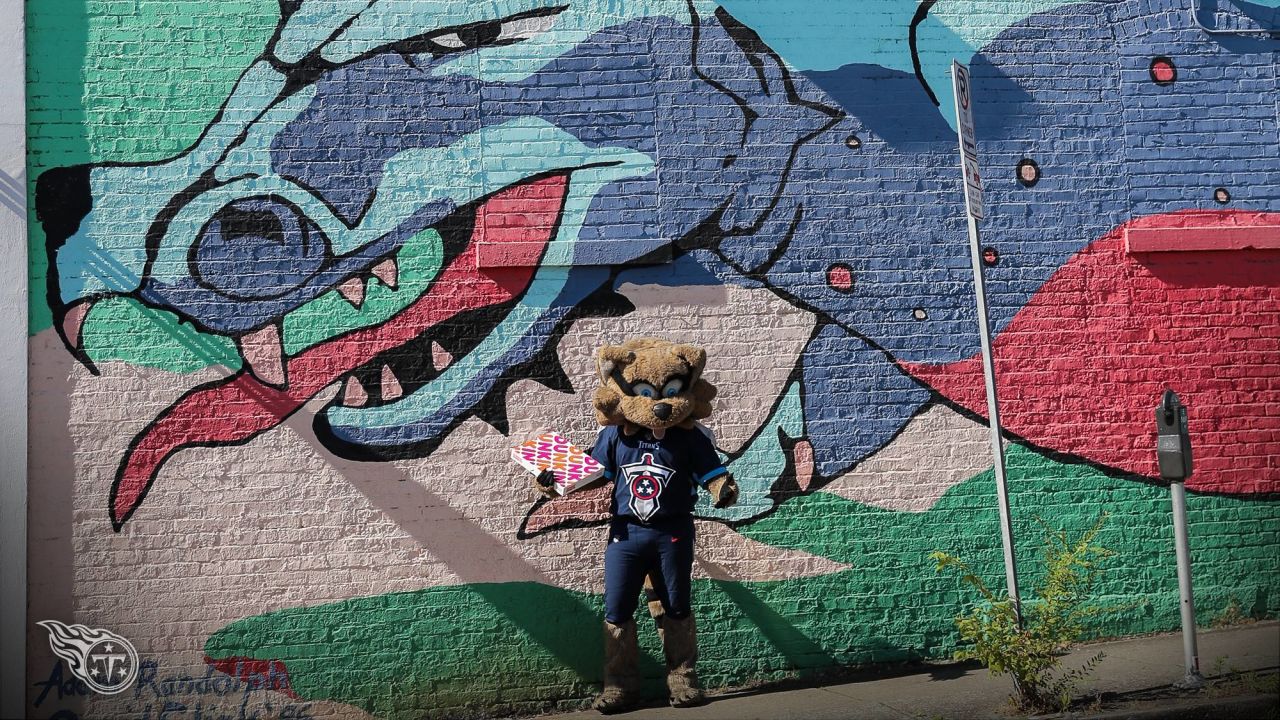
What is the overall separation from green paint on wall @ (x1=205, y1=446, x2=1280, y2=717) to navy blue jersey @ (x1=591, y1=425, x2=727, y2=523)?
740 millimetres

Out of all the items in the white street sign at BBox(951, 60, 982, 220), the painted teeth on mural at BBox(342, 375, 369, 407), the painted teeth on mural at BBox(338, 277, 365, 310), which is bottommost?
the painted teeth on mural at BBox(342, 375, 369, 407)

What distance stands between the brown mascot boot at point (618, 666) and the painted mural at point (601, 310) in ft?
1.20

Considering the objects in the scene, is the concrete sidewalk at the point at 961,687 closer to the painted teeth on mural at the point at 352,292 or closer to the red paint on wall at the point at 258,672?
the red paint on wall at the point at 258,672

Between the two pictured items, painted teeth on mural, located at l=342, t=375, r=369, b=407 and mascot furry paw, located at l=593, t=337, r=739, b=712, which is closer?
mascot furry paw, located at l=593, t=337, r=739, b=712

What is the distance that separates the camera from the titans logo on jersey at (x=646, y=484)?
593cm

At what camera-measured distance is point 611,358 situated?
19.7 feet

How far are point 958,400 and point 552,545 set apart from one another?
2.60 m

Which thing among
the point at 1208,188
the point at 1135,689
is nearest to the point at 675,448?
the point at 1135,689

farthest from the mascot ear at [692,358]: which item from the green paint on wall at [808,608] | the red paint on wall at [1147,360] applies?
the red paint on wall at [1147,360]

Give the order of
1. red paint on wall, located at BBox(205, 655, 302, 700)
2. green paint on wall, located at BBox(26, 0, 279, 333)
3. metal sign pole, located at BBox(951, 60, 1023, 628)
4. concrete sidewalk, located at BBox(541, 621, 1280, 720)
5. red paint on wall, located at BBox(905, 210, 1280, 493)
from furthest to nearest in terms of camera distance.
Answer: red paint on wall, located at BBox(905, 210, 1280, 493), green paint on wall, located at BBox(26, 0, 279, 333), red paint on wall, located at BBox(205, 655, 302, 700), concrete sidewalk, located at BBox(541, 621, 1280, 720), metal sign pole, located at BBox(951, 60, 1023, 628)

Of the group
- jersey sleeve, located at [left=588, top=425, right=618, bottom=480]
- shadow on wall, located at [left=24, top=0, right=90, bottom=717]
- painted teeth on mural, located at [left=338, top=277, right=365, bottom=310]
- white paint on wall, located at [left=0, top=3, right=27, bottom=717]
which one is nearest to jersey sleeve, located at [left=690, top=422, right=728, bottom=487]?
jersey sleeve, located at [left=588, top=425, right=618, bottom=480]

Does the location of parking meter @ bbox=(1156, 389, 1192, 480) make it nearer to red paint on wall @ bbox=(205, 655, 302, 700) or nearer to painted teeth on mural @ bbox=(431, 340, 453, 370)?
painted teeth on mural @ bbox=(431, 340, 453, 370)

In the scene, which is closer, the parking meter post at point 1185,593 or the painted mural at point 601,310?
the parking meter post at point 1185,593

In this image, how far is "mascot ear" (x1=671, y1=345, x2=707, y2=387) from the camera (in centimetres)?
604
